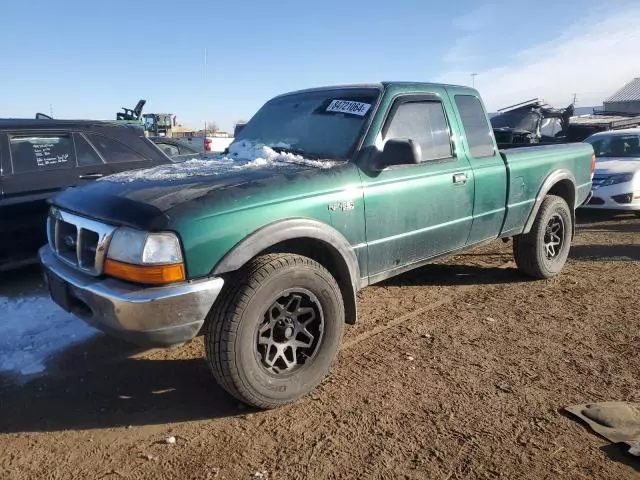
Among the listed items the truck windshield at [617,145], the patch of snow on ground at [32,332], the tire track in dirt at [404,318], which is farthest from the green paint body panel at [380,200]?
the truck windshield at [617,145]

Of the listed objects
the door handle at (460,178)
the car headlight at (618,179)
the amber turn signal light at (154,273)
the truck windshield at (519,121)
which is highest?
the truck windshield at (519,121)

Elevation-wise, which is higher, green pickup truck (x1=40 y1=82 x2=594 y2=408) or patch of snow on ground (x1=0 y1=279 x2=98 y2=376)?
green pickup truck (x1=40 y1=82 x2=594 y2=408)

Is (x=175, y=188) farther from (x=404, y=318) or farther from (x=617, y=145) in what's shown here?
(x=617, y=145)

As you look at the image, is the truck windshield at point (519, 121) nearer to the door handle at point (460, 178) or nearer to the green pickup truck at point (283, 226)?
the green pickup truck at point (283, 226)

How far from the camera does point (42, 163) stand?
5.06 metres

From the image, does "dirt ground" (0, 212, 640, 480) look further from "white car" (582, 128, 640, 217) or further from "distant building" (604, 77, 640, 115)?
"distant building" (604, 77, 640, 115)

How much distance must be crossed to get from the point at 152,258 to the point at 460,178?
2.56 meters

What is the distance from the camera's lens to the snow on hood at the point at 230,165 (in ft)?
10.3

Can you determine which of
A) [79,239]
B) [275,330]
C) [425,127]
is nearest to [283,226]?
[275,330]

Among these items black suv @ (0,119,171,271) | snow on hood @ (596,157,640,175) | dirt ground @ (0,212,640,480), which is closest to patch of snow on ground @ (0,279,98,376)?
dirt ground @ (0,212,640,480)

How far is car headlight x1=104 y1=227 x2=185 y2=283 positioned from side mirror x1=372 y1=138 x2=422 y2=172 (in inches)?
58.9

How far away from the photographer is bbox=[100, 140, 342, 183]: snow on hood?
3.15 m

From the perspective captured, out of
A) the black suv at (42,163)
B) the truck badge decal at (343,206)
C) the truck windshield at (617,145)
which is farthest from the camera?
the truck windshield at (617,145)

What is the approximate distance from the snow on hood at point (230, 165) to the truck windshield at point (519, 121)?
9962mm
